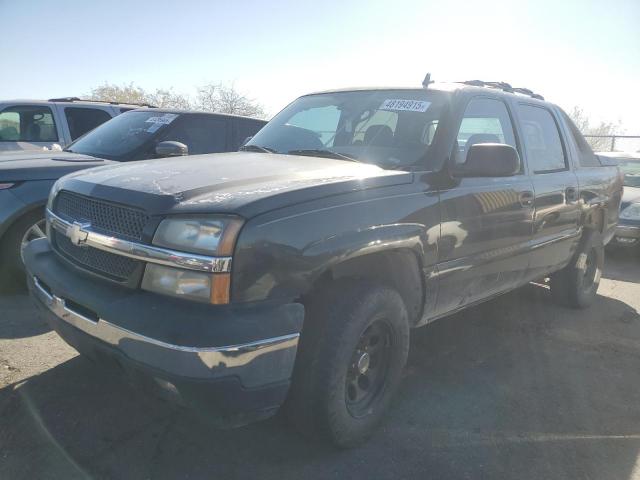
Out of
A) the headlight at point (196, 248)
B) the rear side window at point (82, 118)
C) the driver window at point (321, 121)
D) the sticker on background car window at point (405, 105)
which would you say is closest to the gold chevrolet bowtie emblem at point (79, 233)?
the headlight at point (196, 248)

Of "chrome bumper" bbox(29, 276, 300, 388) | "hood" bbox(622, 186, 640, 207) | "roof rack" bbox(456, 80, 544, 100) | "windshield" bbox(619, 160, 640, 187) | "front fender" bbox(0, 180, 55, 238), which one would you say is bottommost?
"hood" bbox(622, 186, 640, 207)

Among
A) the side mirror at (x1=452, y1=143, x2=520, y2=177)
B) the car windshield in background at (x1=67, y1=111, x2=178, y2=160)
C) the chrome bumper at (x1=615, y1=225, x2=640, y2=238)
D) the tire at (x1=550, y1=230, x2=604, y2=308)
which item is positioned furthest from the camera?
the chrome bumper at (x1=615, y1=225, x2=640, y2=238)

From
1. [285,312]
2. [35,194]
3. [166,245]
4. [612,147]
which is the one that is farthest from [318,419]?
[612,147]

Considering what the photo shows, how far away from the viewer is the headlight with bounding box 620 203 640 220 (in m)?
7.69

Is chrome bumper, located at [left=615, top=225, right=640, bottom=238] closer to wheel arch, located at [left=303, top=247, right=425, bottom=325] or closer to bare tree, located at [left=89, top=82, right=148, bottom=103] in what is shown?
wheel arch, located at [left=303, top=247, right=425, bottom=325]

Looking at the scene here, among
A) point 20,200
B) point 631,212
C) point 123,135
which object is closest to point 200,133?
point 123,135

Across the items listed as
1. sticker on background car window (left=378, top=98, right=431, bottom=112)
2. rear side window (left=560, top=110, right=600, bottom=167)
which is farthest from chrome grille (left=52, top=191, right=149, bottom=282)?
rear side window (left=560, top=110, right=600, bottom=167)

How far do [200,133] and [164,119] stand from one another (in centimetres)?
42

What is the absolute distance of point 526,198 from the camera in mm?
3654

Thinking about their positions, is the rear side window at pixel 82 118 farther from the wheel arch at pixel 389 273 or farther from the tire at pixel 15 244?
the wheel arch at pixel 389 273

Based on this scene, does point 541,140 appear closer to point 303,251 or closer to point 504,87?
point 504,87

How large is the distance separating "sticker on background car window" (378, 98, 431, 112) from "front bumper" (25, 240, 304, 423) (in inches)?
67.6

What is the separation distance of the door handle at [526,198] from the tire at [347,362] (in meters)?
1.42

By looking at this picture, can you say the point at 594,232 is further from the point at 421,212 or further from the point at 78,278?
the point at 78,278
